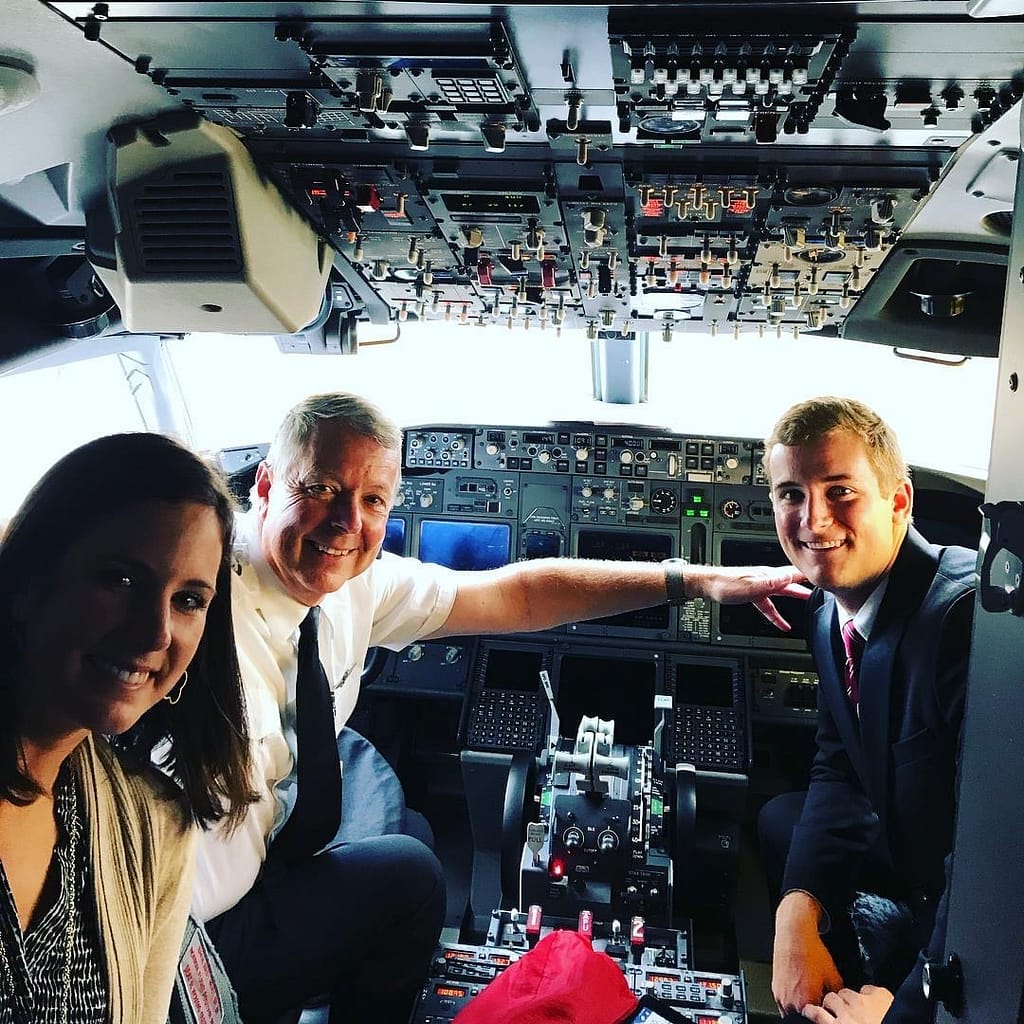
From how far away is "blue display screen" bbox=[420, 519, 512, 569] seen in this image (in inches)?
142

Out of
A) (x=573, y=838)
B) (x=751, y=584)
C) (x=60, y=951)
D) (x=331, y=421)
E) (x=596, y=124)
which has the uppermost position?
(x=596, y=124)

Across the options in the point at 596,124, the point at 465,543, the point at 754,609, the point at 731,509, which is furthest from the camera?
the point at 465,543

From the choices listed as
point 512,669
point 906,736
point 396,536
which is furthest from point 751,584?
point 396,536

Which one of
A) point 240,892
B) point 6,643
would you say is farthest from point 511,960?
point 6,643

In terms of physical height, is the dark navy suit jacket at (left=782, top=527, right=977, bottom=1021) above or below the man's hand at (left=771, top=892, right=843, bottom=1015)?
above

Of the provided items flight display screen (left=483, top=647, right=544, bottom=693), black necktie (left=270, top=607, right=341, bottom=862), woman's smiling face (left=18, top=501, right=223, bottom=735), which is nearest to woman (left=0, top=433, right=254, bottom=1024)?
woman's smiling face (left=18, top=501, right=223, bottom=735)

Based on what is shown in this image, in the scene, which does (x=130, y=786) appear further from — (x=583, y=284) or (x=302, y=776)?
(x=583, y=284)

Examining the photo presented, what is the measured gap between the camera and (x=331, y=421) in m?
2.13

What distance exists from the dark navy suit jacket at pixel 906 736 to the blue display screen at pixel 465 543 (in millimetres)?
1574

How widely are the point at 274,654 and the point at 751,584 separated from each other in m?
1.27

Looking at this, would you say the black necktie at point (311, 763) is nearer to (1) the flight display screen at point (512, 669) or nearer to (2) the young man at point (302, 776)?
(2) the young man at point (302, 776)

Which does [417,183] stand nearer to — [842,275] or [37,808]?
[842,275]

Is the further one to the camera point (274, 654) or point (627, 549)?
point (627, 549)

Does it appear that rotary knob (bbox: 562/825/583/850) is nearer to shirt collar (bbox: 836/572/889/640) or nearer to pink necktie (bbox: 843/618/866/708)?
pink necktie (bbox: 843/618/866/708)
